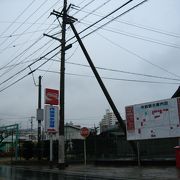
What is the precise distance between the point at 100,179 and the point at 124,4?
8.24 meters

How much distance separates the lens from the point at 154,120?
76.1ft

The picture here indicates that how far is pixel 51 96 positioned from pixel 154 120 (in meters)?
8.50

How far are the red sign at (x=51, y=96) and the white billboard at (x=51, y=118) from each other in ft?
1.35

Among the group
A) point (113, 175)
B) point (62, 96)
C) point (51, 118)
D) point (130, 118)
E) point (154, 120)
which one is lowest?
point (113, 175)

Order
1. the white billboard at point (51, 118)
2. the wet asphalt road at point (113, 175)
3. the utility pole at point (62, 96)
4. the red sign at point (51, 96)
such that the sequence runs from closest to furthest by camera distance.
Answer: the wet asphalt road at point (113, 175) < the utility pole at point (62, 96) < the red sign at point (51, 96) < the white billboard at point (51, 118)

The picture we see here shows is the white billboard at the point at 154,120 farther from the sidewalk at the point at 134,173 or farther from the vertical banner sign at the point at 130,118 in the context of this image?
the sidewalk at the point at 134,173

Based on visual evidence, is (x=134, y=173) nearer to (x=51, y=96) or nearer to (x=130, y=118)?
(x=130, y=118)

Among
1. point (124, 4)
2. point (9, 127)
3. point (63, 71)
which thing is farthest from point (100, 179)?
point (9, 127)

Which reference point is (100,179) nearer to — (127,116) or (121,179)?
(121,179)

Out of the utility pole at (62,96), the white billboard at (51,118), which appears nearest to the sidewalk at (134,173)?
the utility pole at (62,96)

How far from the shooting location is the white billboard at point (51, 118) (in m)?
28.0

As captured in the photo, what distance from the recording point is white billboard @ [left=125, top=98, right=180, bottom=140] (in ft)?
72.0

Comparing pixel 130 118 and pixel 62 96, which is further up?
pixel 62 96

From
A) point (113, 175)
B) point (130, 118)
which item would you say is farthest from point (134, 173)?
point (130, 118)
